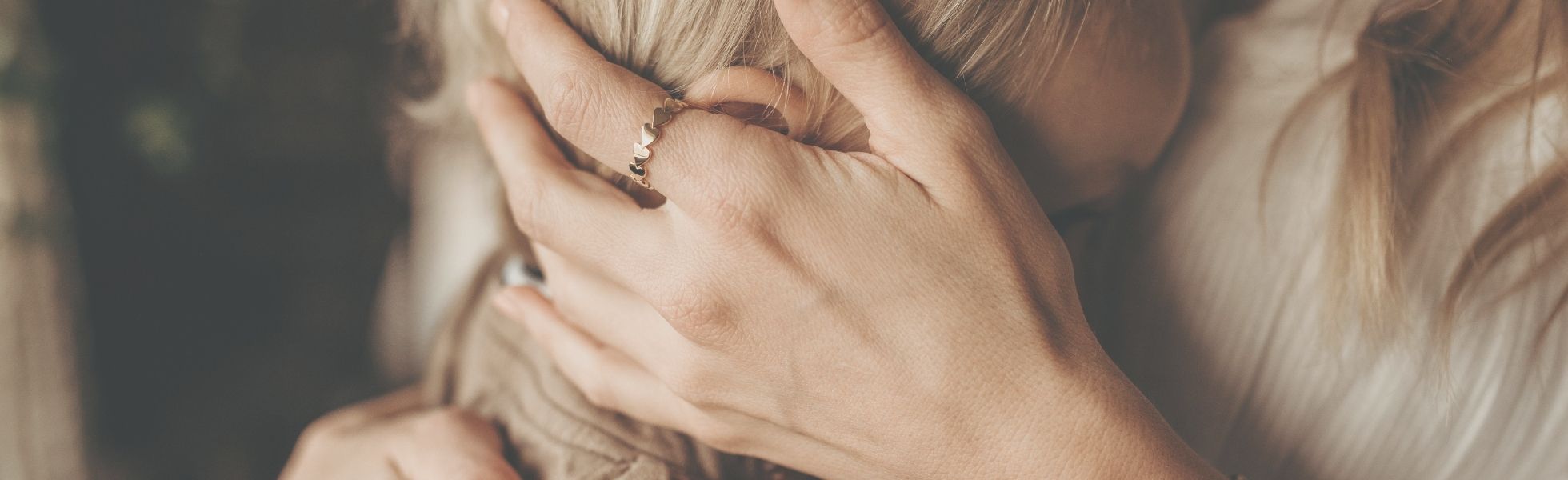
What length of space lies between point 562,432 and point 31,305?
1.10m

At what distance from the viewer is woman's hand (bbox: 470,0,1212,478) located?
585 mm

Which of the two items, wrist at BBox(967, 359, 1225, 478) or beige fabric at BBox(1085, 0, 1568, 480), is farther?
beige fabric at BBox(1085, 0, 1568, 480)

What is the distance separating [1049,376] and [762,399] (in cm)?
22

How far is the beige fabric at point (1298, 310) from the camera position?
2.28 ft

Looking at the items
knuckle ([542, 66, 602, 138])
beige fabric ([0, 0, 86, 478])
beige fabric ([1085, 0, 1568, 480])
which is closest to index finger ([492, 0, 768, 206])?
knuckle ([542, 66, 602, 138])

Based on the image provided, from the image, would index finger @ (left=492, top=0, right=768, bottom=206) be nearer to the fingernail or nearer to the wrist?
the fingernail

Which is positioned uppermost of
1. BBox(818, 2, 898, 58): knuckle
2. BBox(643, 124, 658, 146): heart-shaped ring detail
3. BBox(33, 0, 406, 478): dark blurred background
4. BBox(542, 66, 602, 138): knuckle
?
BBox(818, 2, 898, 58): knuckle

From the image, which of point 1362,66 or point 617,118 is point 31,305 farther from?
point 1362,66

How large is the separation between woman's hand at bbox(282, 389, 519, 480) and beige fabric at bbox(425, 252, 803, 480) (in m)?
0.03

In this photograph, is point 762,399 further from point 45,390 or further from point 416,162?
point 416,162

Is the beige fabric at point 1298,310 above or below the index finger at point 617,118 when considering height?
below

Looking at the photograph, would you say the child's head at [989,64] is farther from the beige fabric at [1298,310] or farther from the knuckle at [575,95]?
the beige fabric at [1298,310]

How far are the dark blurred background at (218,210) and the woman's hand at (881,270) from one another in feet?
3.64

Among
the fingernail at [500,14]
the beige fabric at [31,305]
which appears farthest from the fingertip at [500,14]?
the beige fabric at [31,305]
